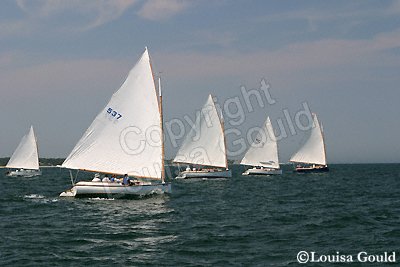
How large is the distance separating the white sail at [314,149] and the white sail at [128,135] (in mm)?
69162

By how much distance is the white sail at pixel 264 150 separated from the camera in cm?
9344

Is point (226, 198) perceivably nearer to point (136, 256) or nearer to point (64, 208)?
point (64, 208)

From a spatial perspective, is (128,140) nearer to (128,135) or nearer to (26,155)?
(128,135)

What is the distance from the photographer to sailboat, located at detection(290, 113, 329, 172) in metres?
106

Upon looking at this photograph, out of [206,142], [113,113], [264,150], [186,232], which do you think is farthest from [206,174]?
[186,232]

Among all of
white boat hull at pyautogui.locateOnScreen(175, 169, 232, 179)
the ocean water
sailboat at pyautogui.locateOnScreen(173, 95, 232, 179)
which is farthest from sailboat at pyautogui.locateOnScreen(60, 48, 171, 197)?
white boat hull at pyautogui.locateOnScreen(175, 169, 232, 179)

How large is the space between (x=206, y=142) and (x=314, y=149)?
35.6 meters

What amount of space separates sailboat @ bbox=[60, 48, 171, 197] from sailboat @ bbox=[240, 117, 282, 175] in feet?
177

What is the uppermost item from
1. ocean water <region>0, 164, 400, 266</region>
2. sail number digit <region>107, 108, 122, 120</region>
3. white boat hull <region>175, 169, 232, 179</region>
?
sail number digit <region>107, 108, 122, 120</region>

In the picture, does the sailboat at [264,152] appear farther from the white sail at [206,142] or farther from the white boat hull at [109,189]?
the white boat hull at [109,189]

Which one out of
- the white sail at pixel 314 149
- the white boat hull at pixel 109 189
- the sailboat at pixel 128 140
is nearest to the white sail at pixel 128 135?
the sailboat at pixel 128 140

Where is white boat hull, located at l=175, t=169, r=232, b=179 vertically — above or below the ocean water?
above

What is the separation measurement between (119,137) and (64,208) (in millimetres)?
8369

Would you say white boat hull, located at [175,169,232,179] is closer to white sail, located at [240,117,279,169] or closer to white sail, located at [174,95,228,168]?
white sail, located at [174,95,228,168]
